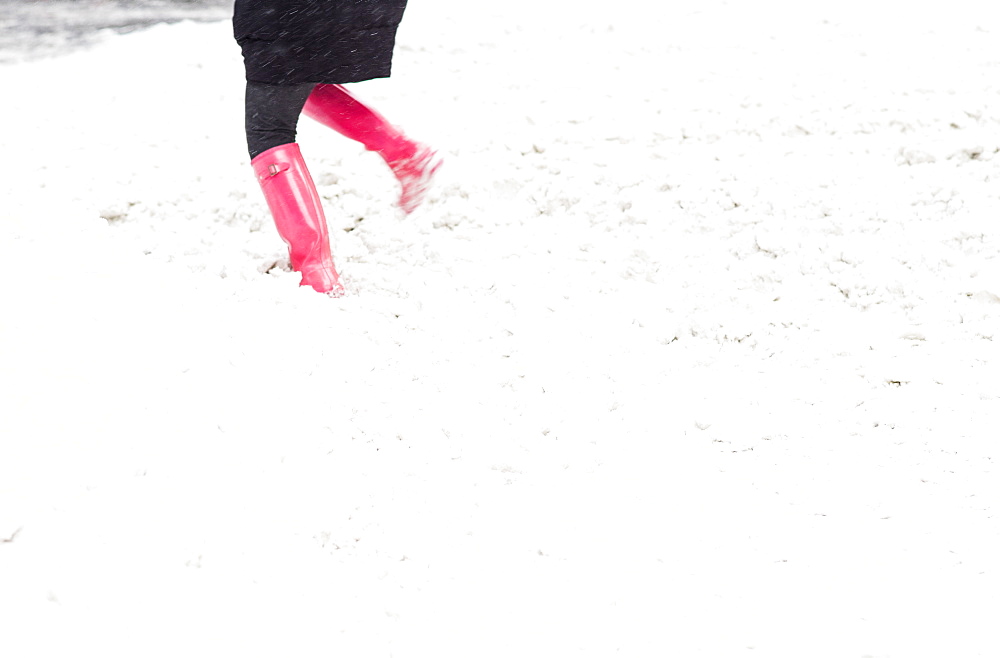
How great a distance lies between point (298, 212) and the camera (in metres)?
2.79

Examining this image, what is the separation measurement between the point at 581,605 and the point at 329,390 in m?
1.06

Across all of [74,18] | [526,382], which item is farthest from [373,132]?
[74,18]

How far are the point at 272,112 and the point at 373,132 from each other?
1.63ft

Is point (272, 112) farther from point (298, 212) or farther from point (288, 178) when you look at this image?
point (298, 212)

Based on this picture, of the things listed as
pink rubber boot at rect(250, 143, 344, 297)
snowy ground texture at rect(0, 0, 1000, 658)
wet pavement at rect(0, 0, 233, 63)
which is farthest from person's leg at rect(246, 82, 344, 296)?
wet pavement at rect(0, 0, 233, 63)

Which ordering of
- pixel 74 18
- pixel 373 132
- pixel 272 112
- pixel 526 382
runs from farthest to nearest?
pixel 74 18 → pixel 373 132 → pixel 272 112 → pixel 526 382

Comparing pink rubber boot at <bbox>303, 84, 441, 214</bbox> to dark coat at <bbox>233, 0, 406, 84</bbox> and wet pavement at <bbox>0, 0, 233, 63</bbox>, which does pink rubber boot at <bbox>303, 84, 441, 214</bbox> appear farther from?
wet pavement at <bbox>0, 0, 233, 63</bbox>

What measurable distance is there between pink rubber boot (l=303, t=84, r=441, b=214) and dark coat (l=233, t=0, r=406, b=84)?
33 cm

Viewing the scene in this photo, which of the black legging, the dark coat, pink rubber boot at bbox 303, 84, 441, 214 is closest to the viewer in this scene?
the dark coat

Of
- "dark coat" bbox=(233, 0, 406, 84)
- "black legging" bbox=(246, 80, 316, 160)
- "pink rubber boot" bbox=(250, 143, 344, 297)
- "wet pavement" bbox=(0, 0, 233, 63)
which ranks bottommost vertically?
"wet pavement" bbox=(0, 0, 233, 63)

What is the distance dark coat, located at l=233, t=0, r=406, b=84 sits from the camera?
99.2 inches

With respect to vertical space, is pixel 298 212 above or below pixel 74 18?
above

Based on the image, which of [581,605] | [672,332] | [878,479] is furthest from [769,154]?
[581,605]

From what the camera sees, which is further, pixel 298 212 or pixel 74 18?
pixel 74 18
